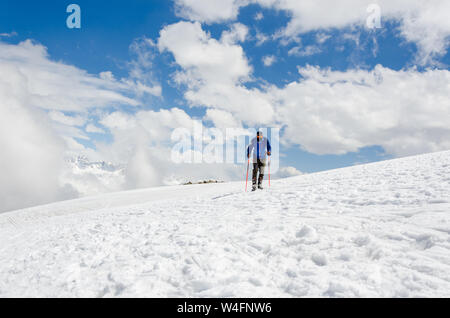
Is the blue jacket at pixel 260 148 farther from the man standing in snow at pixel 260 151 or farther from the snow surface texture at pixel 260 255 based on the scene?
the snow surface texture at pixel 260 255

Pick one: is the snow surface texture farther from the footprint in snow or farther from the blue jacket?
the blue jacket

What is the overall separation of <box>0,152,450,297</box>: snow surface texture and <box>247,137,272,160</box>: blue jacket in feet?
19.3

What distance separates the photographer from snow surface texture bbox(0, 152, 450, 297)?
389 cm

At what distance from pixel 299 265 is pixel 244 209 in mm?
4537

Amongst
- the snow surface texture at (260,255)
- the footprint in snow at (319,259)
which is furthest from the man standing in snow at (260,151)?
the footprint in snow at (319,259)

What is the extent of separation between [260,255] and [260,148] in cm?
949

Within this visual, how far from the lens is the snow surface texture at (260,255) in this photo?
3893 mm

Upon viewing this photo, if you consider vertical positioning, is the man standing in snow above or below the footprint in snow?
above

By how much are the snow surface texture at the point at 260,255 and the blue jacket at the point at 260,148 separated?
5.89 m

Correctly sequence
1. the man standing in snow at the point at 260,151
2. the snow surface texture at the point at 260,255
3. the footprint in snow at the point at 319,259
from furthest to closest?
the man standing in snow at the point at 260,151
the footprint in snow at the point at 319,259
the snow surface texture at the point at 260,255

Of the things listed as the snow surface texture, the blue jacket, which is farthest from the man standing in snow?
the snow surface texture

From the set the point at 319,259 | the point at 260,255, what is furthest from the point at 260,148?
the point at 319,259
